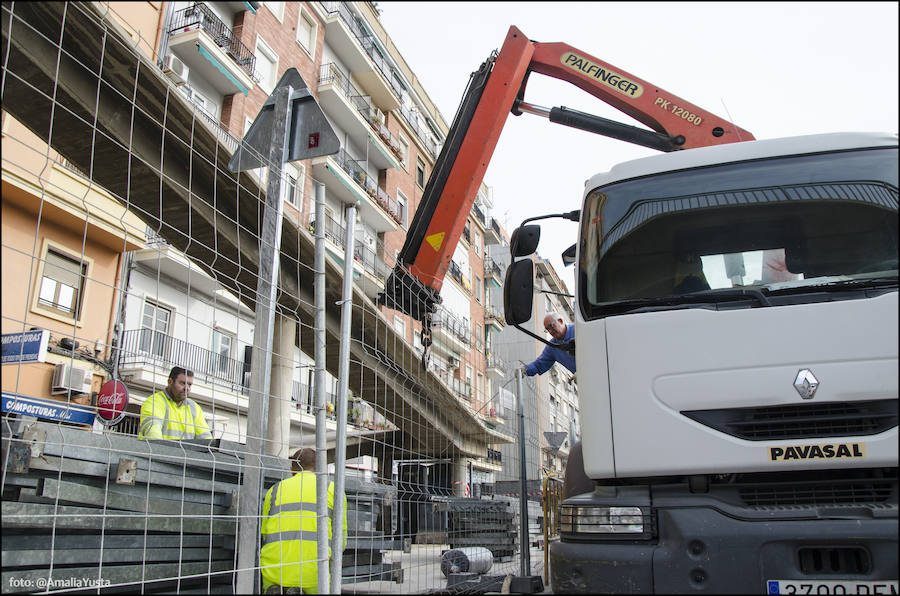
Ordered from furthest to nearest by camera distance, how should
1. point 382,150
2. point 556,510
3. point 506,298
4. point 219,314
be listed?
1. point 382,150
2. point 219,314
3. point 556,510
4. point 506,298

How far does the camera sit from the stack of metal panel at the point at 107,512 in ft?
9.91

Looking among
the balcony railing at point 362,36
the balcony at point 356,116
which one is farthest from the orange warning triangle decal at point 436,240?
the balcony railing at point 362,36

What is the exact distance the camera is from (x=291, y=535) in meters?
4.25

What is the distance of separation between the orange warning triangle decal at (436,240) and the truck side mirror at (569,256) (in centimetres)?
172

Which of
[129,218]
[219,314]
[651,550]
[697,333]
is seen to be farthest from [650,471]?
[219,314]

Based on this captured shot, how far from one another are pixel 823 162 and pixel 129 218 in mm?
14636

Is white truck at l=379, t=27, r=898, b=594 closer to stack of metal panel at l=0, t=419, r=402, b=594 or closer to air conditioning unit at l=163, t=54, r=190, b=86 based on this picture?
stack of metal panel at l=0, t=419, r=402, b=594

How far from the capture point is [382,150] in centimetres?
2611

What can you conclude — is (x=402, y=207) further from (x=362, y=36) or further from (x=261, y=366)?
(x=261, y=366)

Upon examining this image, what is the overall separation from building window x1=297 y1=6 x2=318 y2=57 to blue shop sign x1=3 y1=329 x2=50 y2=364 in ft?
69.6

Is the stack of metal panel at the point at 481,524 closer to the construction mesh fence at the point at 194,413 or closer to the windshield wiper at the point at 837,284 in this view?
the construction mesh fence at the point at 194,413

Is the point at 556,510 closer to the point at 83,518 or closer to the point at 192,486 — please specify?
the point at 192,486

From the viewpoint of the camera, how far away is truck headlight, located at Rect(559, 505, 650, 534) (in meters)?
2.94

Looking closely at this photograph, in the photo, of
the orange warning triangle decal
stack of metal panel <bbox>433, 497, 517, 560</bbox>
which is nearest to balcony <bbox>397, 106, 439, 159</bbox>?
the orange warning triangle decal
